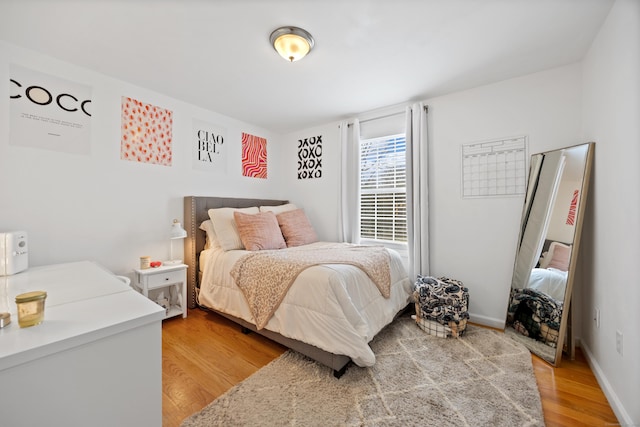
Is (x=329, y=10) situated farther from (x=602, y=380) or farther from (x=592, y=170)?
(x=602, y=380)

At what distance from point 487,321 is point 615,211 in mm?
1472

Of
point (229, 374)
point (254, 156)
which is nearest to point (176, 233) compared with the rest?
point (229, 374)

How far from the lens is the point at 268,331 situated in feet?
6.73

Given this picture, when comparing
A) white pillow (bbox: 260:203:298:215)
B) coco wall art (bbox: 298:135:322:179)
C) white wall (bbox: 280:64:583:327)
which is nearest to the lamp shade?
white pillow (bbox: 260:203:298:215)

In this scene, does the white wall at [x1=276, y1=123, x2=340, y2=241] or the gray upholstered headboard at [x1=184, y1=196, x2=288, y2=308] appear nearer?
the gray upholstered headboard at [x1=184, y1=196, x2=288, y2=308]

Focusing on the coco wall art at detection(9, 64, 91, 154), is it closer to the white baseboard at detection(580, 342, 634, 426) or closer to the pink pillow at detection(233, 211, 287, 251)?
the pink pillow at detection(233, 211, 287, 251)

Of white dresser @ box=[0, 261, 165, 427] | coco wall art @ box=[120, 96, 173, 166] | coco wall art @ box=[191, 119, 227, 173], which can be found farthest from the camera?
coco wall art @ box=[191, 119, 227, 173]

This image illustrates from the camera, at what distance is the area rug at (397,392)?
136 cm

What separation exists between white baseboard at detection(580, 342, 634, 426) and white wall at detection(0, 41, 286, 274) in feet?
11.8

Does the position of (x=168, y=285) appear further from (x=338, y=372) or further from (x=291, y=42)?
(x=291, y=42)

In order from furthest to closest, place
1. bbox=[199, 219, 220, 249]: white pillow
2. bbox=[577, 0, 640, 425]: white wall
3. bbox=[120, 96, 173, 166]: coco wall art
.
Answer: bbox=[199, 219, 220, 249]: white pillow < bbox=[120, 96, 173, 166]: coco wall art < bbox=[577, 0, 640, 425]: white wall

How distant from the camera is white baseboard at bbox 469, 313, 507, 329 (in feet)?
8.03

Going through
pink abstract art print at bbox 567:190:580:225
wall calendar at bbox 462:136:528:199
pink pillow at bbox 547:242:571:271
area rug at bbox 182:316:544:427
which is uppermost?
wall calendar at bbox 462:136:528:199

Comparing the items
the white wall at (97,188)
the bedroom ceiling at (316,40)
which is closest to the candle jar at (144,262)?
the white wall at (97,188)
